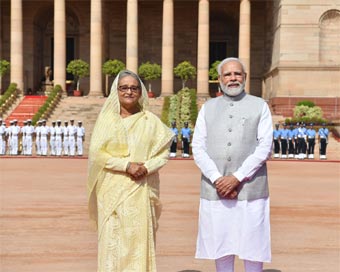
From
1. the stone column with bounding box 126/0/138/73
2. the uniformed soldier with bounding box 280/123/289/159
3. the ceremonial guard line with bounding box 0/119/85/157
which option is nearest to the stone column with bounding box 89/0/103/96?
the stone column with bounding box 126/0/138/73

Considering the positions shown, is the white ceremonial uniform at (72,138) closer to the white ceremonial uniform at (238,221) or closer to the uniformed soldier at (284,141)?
the uniformed soldier at (284,141)

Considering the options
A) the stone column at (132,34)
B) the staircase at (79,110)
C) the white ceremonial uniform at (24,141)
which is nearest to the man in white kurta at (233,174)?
the white ceremonial uniform at (24,141)

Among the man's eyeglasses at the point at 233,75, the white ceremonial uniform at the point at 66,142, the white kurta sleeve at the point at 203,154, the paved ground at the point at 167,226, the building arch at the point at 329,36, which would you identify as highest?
the building arch at the point at 329,36

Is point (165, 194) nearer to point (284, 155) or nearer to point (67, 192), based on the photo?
point (67, 192)

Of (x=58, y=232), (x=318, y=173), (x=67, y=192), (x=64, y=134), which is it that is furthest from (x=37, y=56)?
(x=58, y=232)

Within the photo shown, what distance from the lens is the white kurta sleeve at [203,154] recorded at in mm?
6570

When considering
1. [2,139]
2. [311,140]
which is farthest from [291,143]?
[2,139]

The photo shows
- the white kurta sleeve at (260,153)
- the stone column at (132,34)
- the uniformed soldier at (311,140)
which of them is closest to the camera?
the white kurta sleeve at (260,153)

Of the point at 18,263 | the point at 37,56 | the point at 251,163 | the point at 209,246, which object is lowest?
the point at 18,263

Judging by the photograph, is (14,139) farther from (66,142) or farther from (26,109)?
(26,109)

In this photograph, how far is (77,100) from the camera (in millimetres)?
43594

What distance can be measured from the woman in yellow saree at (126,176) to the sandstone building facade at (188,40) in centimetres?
3710

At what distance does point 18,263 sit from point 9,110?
33975mm

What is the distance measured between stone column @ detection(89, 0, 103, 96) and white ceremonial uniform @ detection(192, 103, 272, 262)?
38.6 m
